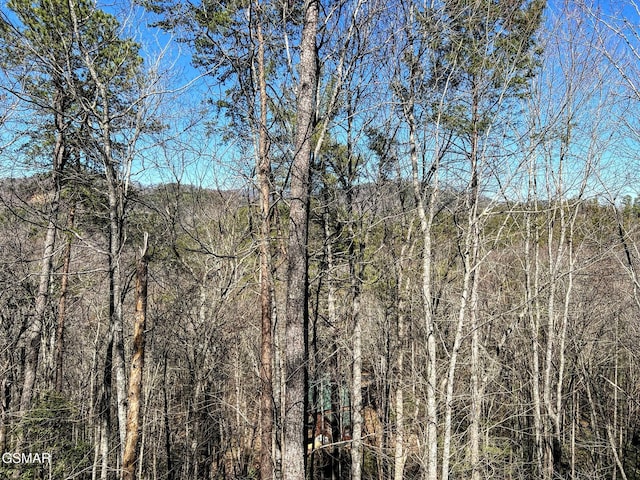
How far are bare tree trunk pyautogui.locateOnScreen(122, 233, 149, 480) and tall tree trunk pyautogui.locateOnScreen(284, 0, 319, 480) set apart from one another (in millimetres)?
1758

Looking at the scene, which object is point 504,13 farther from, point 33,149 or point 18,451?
point 18,451

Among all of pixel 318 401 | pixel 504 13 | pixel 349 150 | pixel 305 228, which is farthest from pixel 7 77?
pixel 318 401

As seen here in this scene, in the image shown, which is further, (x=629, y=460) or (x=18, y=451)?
(x=629, y=460)

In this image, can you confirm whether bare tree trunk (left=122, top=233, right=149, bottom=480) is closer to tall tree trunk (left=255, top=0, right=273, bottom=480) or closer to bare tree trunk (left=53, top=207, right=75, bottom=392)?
tall tree trunk (left=255, top=0, right=273, bottom=480)

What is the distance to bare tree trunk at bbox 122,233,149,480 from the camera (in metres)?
4.30

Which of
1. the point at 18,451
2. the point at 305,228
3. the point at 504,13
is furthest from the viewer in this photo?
the point at 18,451

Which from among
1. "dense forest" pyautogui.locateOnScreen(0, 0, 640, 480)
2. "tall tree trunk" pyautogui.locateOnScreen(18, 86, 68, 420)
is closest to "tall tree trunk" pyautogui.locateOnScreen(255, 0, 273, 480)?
"dense forest" pyautogui.locateOnScreen(0, 0, 640, 480)

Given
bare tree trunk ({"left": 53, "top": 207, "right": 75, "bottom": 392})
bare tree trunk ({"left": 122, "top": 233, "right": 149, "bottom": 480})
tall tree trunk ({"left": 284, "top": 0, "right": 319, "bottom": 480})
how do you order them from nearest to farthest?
tall tree trunk ({"left": 284, "top": 0, "right": 319, "bottom": 480}) < bare tree trunk ({"left": 122, "top": 233, "right": 149, "bottom": 480}) < bare tree trunk ({"left": 53, "top": 207, "right": 75, "bottom": 392})

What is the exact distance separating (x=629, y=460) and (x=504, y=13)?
12733mm

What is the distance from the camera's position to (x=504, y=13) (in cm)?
576

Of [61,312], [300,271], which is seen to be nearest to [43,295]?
[61,312]

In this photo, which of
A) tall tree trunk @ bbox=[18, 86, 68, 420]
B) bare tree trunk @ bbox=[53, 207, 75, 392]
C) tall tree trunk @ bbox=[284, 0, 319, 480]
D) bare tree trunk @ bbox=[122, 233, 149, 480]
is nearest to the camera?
tall tree trunk @ bbox=[284, 0, 319, 480]

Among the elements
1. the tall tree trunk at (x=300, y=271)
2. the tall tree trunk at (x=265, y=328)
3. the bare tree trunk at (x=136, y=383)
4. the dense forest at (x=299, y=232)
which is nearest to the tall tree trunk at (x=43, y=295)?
the dense forest at (x=299, y=232)

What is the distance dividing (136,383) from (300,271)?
2.33 m
